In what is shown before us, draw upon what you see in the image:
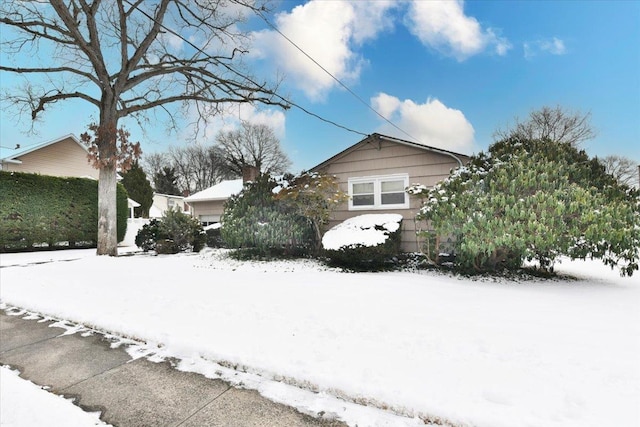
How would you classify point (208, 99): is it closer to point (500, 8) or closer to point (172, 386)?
point (500, 8)

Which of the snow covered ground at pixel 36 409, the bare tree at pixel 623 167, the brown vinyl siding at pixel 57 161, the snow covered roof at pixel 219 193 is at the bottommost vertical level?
the snow covered ground at pixel 36 409

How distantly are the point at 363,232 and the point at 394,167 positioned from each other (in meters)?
2.53

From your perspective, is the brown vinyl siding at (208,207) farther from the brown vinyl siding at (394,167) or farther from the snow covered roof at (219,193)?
the brown vinyl siding at (394,167)

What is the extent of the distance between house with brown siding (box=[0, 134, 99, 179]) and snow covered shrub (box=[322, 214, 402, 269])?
1469 centimetres

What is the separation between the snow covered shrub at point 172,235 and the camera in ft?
35.0

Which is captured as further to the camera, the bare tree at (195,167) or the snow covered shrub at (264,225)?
the bare tree at (195,167)

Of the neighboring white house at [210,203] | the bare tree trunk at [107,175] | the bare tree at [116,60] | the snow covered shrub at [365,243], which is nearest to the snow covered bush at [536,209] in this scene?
the snow covered shrub at [365,243]

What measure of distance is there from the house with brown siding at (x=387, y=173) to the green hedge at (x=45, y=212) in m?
10.8

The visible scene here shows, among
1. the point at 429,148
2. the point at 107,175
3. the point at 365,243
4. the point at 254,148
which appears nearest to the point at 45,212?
the point at 107,175

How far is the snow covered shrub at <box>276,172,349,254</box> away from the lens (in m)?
8.34

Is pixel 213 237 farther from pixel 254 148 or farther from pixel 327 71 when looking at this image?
pixel 254 148

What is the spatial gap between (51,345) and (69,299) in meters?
1.78

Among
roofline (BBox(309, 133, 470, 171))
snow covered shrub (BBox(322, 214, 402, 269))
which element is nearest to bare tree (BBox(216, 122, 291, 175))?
roofline (BBox(309, 133, 470, 171))

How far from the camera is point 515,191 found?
19.0 ft
